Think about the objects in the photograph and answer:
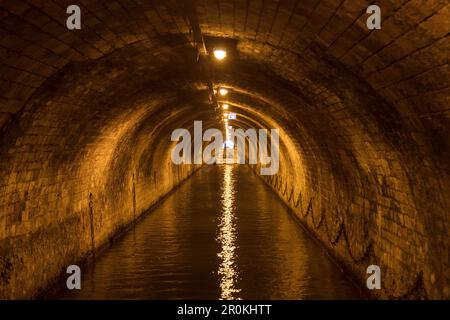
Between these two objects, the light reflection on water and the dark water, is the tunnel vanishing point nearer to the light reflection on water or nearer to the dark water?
the dark water

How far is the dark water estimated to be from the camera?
9.33 m

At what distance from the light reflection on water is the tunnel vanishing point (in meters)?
2.32

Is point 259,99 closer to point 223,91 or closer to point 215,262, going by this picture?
point 223,91

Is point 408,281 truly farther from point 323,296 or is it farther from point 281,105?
point 281,105

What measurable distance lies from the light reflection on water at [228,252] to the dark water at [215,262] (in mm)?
18

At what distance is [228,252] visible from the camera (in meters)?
12.4

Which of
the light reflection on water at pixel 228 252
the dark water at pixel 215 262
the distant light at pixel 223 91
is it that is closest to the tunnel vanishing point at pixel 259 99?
the distant light at pixel 223 91

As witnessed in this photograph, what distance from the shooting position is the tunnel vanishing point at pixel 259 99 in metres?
4.97

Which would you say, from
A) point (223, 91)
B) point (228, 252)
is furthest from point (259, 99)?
point (228, 252)

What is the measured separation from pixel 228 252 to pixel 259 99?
3.95m

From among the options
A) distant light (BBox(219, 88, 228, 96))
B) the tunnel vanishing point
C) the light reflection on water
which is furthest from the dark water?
distant light (BBox(219, 88, 228, 96))

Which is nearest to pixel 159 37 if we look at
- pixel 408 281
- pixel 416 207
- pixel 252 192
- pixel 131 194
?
pixel 416 207

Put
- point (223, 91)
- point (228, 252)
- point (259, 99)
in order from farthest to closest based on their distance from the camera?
point (223, 91) < point (259, 99) < point (228, 252)

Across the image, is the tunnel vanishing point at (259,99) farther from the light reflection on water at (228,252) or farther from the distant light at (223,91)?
the light reflection on water at (228,252)
